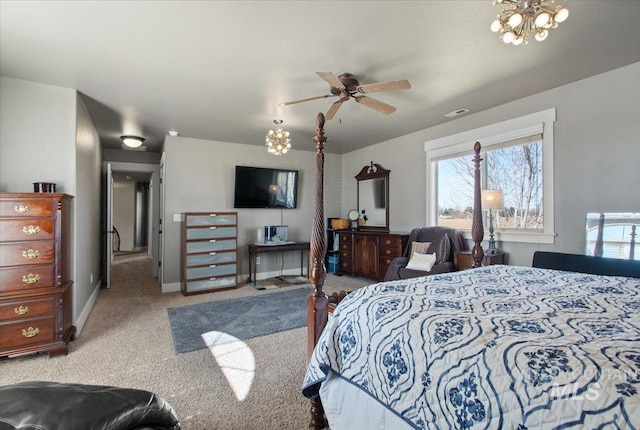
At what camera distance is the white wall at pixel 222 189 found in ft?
16.7

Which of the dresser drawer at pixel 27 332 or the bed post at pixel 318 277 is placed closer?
the bed post at pixel 318 277

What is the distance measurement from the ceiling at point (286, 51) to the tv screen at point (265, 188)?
1903 mm

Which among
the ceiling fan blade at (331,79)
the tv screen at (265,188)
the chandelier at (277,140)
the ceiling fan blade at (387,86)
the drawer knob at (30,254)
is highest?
the ceiling fan blade at (331,79)

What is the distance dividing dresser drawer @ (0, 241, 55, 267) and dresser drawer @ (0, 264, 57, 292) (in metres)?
0.05

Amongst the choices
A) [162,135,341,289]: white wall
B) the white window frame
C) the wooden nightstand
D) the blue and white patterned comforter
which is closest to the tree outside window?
the white window frame

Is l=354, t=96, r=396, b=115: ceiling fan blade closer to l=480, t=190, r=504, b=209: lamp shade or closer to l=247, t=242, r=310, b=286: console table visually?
l=480, t=190, r=504, b=209: lamp shade

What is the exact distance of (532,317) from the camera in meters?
1.23

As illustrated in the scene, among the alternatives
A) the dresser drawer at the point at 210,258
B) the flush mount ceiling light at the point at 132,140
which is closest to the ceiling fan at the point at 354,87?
the dresser drawer at the point at 210,258

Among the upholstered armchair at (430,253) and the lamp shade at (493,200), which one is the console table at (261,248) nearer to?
the upholstered armchair at (430,253)

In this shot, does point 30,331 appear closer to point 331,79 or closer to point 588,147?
point 331,79

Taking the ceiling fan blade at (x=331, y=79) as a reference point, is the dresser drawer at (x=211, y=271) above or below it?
below

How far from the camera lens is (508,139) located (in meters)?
3.70

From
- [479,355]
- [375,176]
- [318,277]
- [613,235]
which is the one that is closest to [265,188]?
[375,176]

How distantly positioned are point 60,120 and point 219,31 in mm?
2089
